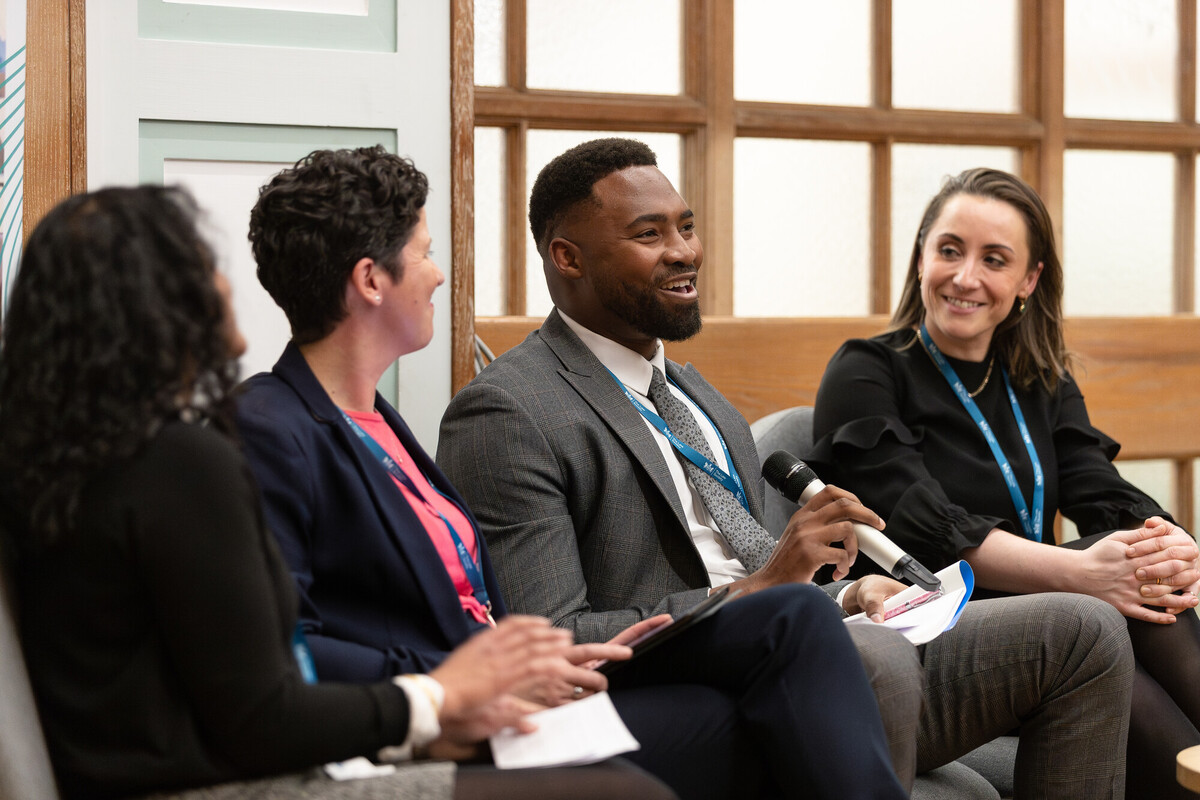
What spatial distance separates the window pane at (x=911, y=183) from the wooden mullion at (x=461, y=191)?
145cm

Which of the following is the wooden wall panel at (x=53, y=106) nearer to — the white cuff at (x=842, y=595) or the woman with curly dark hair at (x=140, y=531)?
the woman with curly dark hair at (x=140, y=531)

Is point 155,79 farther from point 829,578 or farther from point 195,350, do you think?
point 829,578

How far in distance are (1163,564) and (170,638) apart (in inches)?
68.0

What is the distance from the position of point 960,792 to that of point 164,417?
57.4 inches

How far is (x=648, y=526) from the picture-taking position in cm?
192

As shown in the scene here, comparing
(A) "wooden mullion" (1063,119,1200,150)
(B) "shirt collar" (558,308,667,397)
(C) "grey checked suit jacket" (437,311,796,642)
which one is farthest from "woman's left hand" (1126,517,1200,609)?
(A) "wooden mullion" (1063,119,1200,150)

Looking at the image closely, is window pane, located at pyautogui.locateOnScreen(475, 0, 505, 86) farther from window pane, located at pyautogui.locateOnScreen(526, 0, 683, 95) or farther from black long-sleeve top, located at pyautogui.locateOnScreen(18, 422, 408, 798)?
black long-sleeve top, located at pyautogui.locateOnScreen(18, 422, 408, 798)

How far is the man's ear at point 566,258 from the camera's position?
2.13m

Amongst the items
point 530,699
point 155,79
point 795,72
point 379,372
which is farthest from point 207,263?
point 795,72

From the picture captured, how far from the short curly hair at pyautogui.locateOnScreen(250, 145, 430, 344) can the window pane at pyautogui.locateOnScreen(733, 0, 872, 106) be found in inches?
68.4

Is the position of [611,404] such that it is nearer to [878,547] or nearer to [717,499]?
[717,499]

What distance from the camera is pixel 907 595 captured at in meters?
1.89

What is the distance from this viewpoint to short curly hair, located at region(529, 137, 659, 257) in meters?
2.14

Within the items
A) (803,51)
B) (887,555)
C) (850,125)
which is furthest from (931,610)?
(803,51)
